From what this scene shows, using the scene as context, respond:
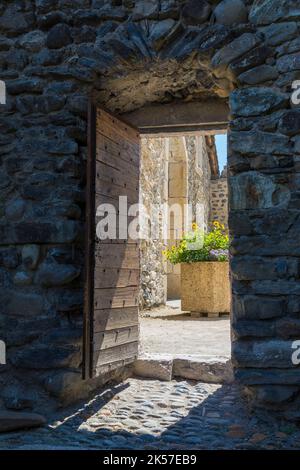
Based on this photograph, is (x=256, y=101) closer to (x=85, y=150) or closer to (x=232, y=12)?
(x=232, y=12)

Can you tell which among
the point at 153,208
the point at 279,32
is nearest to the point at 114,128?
the point at 279,32

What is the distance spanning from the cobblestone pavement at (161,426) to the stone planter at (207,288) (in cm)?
383

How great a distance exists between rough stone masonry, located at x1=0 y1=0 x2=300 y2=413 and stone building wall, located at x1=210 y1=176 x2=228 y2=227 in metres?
13.5

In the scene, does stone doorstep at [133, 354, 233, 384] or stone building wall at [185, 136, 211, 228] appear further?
stone building wall at [185, 136, 211, 228]

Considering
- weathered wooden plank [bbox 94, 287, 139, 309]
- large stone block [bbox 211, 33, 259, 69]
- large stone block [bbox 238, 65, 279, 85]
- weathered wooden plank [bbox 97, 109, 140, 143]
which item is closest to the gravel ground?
weathered wooden plank [bbox 94, 287, 139, 309]

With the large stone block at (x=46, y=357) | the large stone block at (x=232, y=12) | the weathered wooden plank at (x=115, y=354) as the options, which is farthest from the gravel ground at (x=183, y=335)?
the large stone block at (x=232, y=12)

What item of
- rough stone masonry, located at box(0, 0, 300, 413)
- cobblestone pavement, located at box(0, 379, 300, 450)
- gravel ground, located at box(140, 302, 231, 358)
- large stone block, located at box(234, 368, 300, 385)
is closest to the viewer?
cobblestone pavement, located at box(0, 379, 300, 450)

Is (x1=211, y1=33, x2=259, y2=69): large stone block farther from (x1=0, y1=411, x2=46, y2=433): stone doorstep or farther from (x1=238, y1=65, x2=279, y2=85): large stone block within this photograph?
(x1=0, y1=411, x2=46, y2=433): stone doorstep

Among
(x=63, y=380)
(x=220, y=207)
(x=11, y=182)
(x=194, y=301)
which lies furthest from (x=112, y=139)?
(x=220, y=207)

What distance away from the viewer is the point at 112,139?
373 cm

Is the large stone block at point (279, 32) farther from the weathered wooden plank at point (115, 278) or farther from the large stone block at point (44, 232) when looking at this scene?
the weathered wooden plank at point (115, 278)

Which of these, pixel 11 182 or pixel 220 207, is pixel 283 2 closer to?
pixel 11 182

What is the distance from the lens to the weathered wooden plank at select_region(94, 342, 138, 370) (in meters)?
3.39

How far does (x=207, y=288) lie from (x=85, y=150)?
450cm
